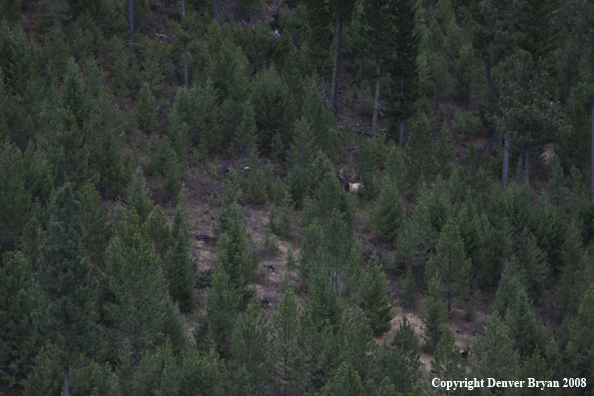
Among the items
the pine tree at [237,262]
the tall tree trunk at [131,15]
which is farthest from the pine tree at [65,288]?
the tall tree trunk at [131,15]

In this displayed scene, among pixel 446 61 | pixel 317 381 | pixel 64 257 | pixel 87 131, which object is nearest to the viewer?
pixel 64 257

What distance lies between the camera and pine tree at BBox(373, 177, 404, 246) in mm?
27438

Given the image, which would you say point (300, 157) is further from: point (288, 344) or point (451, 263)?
point (288, 344)

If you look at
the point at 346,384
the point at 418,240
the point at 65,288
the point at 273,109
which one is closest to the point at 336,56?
the point at 273,109

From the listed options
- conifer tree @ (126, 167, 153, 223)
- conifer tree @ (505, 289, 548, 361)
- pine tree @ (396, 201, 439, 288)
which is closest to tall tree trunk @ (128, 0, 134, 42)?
conifer tree @ (126, 167, 153, 223)

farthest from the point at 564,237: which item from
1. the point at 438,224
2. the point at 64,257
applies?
the point at 64,257

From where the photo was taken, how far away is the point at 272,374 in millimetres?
18641

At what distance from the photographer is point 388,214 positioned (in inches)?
1084

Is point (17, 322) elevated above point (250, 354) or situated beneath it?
elevated above

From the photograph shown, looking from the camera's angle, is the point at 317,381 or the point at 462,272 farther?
the point at 462,272

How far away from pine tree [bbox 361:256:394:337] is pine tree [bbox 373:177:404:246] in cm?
545

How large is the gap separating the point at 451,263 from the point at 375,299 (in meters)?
3.87

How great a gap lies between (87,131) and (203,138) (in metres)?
7.28

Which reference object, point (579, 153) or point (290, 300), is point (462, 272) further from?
point (579, 153)
